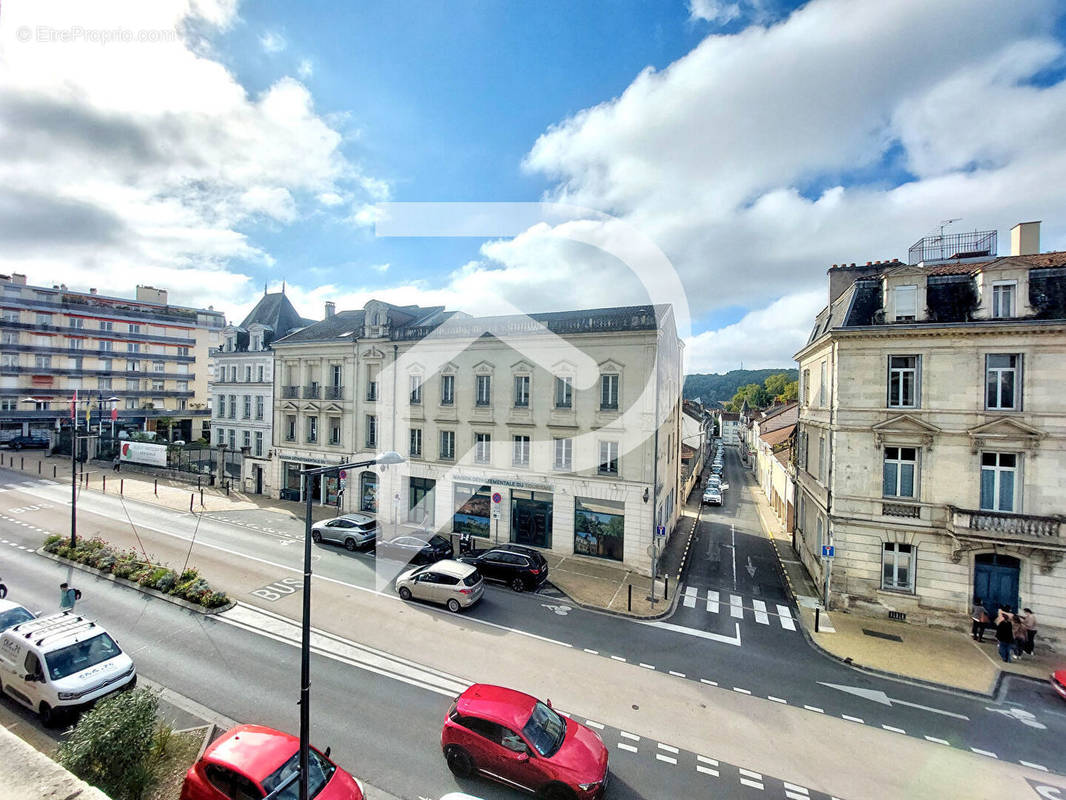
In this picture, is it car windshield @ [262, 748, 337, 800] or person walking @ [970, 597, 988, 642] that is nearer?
car windshield @ [262, 748, 337, 800]

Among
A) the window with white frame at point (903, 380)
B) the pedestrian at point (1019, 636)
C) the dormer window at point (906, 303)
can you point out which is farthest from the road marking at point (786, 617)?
the dormer window at point (906, 303)

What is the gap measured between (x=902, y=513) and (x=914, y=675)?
587cm

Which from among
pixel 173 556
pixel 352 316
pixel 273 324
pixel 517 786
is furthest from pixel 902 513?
pixel 273 324

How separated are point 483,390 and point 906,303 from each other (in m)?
18.8

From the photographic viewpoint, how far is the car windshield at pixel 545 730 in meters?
8.81

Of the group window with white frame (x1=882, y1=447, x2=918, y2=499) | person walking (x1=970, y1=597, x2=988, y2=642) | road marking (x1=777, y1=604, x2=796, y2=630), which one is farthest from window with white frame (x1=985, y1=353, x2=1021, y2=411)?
road marking (x1=777, y1=604, x2=796, y2=630)

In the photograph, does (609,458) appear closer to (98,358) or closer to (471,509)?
(471,509)

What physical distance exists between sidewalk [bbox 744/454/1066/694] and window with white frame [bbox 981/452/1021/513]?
13.8 ft

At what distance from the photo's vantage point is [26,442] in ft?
176

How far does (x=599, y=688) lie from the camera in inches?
487

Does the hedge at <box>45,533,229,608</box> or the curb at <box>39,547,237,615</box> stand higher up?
the hedge at <box>45,533,229,608</box>

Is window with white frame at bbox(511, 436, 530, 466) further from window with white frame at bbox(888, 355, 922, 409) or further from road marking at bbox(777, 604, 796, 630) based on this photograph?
window with white frame at bbox(888, 355, 922, 409)

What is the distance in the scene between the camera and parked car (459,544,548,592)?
18812 mm

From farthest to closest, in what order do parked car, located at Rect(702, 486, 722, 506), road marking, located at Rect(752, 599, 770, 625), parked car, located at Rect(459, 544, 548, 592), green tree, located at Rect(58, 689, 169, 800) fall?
1. parked car, located at Rect(702, 486, 722, 506)
2. parked car, located at Rect(459, 544, 548, 592)
3. road marking, located at Rect(752, 599, 770, 625)
4. green tree, located at Rect(58, 689, 169, 800)
